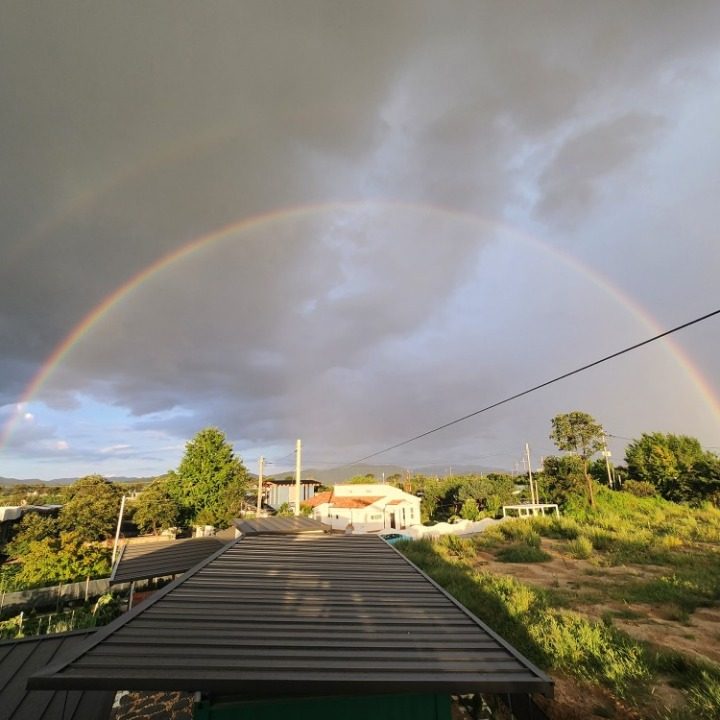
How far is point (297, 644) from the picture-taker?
3.68 meters

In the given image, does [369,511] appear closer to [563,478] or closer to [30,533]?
[563,478]

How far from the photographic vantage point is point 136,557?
15.6 meters

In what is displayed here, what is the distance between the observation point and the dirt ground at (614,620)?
5434mm

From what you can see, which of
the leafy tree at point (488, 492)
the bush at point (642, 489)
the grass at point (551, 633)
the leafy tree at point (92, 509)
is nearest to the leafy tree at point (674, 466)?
the bush at point (642, 489)

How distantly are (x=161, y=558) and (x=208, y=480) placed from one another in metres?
27.7

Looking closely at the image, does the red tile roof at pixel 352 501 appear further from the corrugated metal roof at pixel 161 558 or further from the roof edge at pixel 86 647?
the roof edge at pixel 86 647

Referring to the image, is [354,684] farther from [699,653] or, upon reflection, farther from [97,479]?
[97,479]

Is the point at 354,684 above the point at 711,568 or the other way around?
above

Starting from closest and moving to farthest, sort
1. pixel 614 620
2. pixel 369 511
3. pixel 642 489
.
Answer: pixel 614 620 < pixel 642 489 < pixel 369 511

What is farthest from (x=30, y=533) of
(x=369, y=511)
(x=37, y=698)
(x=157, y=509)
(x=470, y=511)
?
(x=470, y=511)

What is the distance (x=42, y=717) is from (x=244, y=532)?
247 inches

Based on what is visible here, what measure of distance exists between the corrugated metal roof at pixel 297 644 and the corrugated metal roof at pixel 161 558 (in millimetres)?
9425

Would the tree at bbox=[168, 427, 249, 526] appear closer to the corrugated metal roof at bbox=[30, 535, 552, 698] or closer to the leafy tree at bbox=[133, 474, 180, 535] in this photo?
the leafy tree at bbox=[133, 474, 180, 535]

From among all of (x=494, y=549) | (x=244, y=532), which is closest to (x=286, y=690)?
(x=244, y=532)
